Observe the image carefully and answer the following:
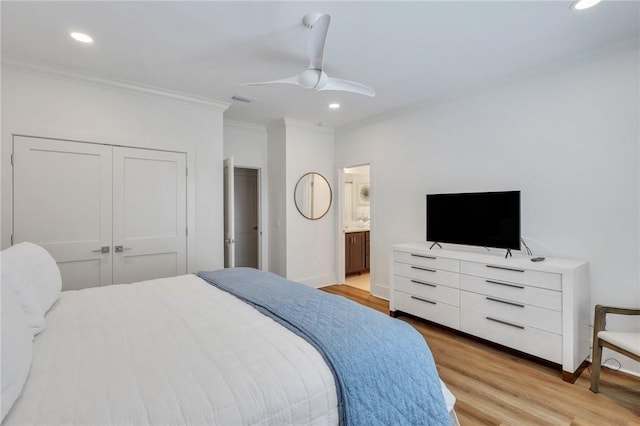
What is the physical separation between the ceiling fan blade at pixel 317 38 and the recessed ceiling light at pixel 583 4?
62.2 inches

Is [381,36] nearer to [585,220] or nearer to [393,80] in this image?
[393,80]

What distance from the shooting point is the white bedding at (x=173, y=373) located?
963mm

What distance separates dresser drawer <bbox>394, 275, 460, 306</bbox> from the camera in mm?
3092

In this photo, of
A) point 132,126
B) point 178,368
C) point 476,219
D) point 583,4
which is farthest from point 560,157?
point 132,126

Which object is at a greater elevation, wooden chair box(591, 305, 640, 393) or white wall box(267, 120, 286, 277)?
white wall box(267, 120, 286, 277)

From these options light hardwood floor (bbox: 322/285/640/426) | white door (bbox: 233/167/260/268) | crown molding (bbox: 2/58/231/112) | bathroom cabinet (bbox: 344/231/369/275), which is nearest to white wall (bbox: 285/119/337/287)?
bathroom cabinet (bbox: 344/231/369/275)

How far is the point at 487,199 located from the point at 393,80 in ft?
4.95

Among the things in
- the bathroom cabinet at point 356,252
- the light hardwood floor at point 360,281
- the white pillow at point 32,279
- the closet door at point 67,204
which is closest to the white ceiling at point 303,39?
the closet door at point 67,204

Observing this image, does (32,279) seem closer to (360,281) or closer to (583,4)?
(583,4)

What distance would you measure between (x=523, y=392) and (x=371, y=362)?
1650mm

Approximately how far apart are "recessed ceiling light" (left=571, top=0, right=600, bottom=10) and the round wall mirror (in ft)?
11.5

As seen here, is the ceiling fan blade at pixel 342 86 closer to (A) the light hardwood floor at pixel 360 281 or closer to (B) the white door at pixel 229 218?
(B) the white door at pixel 229 218

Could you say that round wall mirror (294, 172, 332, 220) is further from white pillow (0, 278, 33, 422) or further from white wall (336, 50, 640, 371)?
white pillow (0, 278, 33, 422)

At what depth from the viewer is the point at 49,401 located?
0.97 meters
